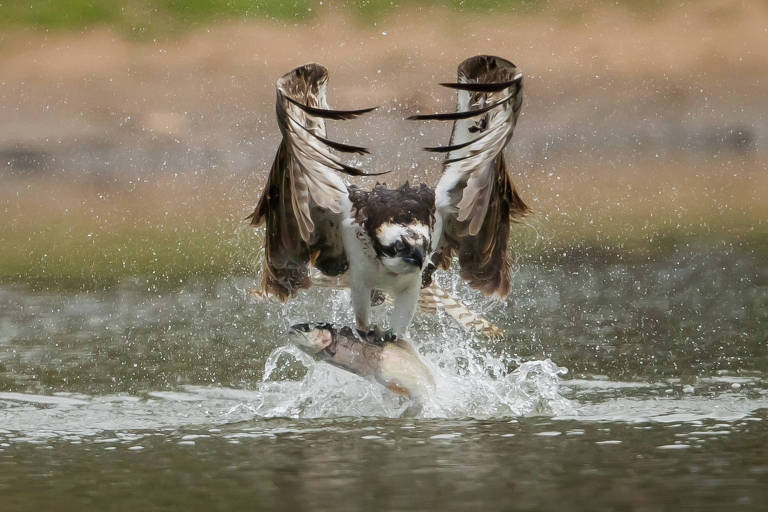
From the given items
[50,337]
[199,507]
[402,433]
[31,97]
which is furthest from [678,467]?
[31,97]

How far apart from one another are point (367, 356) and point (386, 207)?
35.8 inches

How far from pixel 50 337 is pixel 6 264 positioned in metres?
4.27

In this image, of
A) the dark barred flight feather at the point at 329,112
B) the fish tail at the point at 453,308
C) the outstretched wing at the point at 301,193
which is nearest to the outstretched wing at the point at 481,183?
the fish tail at the point at 453,308

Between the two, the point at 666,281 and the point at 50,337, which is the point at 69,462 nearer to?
the point at 50,337

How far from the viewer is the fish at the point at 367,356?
8.34 m

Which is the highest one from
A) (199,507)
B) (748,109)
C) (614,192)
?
(748,109)

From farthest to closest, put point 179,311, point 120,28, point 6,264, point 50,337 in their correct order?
point 120,28
point 6,264
point 179,311
point 50,337

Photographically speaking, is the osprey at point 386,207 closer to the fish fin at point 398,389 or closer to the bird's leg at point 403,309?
the bird's leg at point 403,309

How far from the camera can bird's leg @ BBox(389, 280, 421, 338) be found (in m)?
8.62

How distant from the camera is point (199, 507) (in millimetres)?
6406

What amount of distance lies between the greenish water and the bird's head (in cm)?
87

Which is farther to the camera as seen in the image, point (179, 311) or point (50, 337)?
point (179, 311)

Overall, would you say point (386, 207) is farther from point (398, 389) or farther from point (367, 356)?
point (398, 389)

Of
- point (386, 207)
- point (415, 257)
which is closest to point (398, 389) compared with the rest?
point (415, 257)
